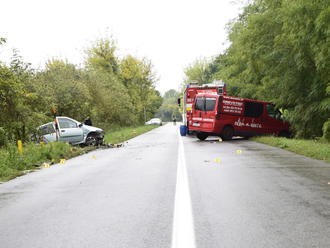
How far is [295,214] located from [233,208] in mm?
830

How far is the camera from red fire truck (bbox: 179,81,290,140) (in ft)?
72.4

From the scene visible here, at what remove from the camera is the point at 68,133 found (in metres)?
19.2

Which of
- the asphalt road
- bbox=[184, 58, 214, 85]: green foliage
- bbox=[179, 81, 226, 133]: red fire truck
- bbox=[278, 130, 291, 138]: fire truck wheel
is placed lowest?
bbox=[278, 130, 291, 138]: fire truck wheel

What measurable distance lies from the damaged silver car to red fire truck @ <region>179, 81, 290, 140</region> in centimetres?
579

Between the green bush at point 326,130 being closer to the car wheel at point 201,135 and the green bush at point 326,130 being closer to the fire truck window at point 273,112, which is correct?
the fire truck window at point 273,112

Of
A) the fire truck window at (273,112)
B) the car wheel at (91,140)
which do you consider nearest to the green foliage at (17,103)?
the car wheel at (91,140)

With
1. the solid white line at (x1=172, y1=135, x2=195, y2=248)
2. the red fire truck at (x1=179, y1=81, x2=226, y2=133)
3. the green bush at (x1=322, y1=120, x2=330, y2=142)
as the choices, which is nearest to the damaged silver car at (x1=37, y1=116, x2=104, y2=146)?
the red fire truck at (x1=179, y1=81, x2=226, y2=133)

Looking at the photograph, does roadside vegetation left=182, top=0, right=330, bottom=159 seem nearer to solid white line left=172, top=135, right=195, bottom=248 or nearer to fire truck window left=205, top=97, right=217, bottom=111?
fire truck window left=205, top=97, right=217, bottom=111

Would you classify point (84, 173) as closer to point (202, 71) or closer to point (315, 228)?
point (315, 228)

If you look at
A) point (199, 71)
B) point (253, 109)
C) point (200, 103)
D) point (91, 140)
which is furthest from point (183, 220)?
point (199, 71)

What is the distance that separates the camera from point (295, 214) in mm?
5320

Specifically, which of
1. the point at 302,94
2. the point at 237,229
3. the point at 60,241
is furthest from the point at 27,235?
the point at 302,94

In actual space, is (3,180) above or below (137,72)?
below

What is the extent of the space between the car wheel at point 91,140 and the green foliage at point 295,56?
357 inches
